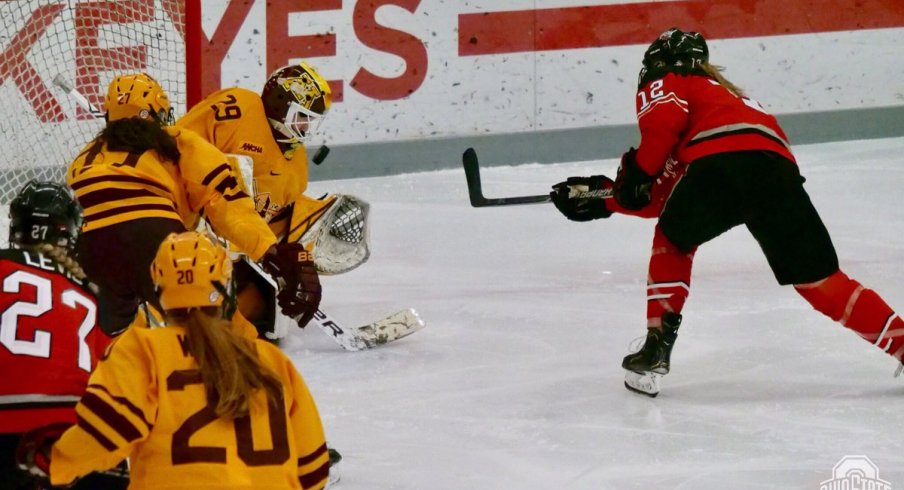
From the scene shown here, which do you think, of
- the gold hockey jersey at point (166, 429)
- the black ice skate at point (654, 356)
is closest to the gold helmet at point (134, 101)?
the black ice skate at point (654, 356)

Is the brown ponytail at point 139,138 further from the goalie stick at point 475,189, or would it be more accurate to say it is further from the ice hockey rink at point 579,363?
the goalie stick at point 475,189

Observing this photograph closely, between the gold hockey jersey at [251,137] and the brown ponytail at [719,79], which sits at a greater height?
the brown ponytail at [719,79]

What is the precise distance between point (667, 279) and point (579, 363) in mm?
506

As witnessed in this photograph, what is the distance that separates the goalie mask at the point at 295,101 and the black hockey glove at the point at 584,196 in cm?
67

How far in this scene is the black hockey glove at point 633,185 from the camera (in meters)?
3.83

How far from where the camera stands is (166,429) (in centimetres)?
200

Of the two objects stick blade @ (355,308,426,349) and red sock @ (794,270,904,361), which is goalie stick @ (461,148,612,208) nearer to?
stick blade @ (355,308,426,349)

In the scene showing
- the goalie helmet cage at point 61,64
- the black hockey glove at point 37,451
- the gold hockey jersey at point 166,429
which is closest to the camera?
the gold hockey jersey at point 166,429

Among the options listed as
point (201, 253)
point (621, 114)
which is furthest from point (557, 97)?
point (201, 253)

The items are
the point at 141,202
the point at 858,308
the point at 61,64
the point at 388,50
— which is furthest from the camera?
the point at 388,50

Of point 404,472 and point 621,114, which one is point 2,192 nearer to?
point 404,472

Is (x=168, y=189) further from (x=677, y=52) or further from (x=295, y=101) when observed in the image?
(x=677, y=52)

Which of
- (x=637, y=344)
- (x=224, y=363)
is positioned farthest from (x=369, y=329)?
(x=224, y=363)

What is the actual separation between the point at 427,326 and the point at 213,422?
99.0 inches
